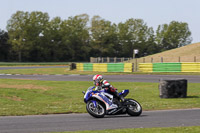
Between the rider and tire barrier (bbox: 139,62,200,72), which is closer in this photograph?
the rider

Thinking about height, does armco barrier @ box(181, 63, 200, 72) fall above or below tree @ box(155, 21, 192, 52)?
below

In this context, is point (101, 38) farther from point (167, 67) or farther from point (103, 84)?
point (103, 84)

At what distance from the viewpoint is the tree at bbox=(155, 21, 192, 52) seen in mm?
109750

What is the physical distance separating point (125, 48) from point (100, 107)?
310 feet

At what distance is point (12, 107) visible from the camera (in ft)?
49.2

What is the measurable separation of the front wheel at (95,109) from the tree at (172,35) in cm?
9874

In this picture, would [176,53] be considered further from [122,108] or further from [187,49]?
[122,108]

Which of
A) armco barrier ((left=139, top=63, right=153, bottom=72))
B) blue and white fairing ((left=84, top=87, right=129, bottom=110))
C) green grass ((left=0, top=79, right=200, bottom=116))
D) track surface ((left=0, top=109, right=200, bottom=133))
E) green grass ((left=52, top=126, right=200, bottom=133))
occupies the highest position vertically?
armco barrier ((left=139, top=63, right=153, bottom=72))

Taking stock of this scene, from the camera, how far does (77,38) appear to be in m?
100

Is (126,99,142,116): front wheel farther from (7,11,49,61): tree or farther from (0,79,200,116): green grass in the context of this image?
(7,11,49,61): tree

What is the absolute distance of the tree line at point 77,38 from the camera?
88.4 metres

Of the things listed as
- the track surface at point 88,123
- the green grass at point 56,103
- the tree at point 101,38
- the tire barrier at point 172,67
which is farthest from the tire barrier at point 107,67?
the tree at point 101,38

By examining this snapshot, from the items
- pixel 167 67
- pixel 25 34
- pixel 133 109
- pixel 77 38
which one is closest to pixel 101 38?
pixel 77 38

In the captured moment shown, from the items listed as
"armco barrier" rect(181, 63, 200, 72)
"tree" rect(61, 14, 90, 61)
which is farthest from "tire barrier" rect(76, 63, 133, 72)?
"tree" rect(61, 14, 90, 61)
